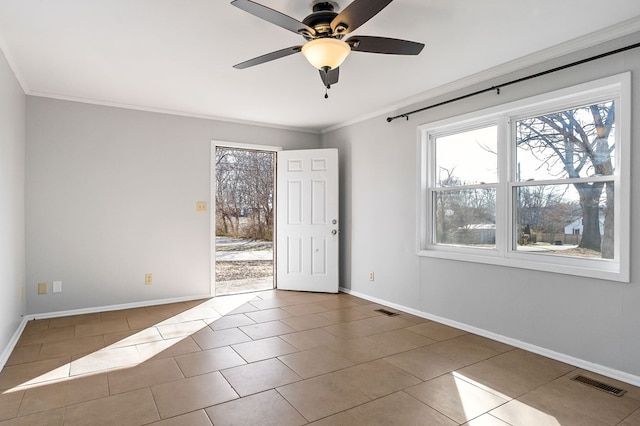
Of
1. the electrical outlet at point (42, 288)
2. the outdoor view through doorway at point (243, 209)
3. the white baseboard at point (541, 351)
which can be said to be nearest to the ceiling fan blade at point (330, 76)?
the white baseboard at point (541, 351)

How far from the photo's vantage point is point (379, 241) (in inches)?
182

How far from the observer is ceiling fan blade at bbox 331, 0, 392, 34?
178 centimetres

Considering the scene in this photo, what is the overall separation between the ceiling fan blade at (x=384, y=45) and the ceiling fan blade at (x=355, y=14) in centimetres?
13

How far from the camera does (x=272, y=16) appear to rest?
1.91 metres

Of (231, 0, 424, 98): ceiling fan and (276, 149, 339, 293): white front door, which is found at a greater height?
(231, 0, 424, 98): ceiling fan

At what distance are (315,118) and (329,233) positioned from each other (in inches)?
61.9

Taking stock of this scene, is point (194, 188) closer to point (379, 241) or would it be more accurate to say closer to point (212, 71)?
point (212, 71)

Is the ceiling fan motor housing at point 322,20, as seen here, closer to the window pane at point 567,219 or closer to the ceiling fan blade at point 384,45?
the ceiling fan blade at point 384,45

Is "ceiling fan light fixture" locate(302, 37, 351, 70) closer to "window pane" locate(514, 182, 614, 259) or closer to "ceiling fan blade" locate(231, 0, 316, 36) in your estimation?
"ceiling fan blade" locate(231, 0, 316, 36)

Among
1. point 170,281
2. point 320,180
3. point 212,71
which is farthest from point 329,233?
point 212,71

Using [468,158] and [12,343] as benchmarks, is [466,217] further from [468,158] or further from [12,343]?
[12,343]

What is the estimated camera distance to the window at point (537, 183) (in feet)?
8.72

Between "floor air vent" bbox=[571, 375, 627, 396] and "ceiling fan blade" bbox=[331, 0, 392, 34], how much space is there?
268 centimetres

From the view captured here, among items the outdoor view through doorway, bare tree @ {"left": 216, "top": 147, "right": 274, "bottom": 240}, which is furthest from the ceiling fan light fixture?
bare tree @ {"left": 216, "top": 147, "right": 274, "bottom": 240}
